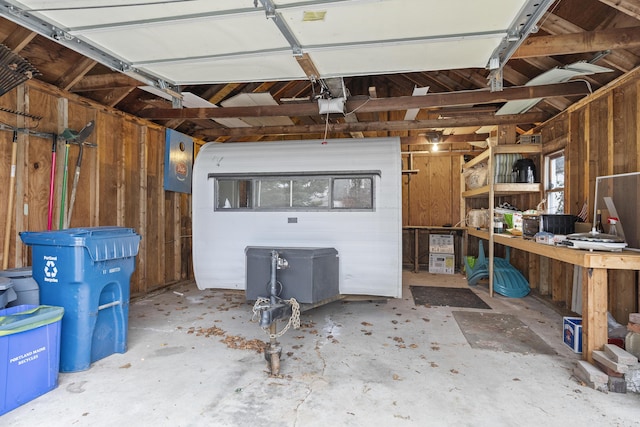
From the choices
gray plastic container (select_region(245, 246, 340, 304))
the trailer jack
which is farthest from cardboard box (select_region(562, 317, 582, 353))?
the trailer jack

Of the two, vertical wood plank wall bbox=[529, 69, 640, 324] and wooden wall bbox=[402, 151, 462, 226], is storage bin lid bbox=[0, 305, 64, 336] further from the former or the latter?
wooden wall bbox=[402, 151, 462, 226]

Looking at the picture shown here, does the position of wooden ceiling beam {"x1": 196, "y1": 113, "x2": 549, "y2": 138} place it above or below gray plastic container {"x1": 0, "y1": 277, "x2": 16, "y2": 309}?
above

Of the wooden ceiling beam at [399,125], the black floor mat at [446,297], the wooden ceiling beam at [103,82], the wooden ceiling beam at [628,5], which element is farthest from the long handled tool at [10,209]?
the wooden ceiling beam at [628,5]

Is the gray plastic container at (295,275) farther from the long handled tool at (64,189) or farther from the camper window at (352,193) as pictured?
the long handled tool at (64,189)

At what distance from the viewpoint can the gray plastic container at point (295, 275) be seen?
3.43 m

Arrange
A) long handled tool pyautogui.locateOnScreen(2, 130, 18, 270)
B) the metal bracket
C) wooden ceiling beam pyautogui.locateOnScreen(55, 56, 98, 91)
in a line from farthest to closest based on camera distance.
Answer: wooden ceiling beam pyautogui.locateOnScreen(55, 56, 98, 91) → long handled tool pyautogui.locateOnScreen(2, 130, 18, 270) → the metal bracket

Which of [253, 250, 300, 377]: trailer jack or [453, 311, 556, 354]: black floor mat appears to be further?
[453, 311, 556, 354]: black floor mat

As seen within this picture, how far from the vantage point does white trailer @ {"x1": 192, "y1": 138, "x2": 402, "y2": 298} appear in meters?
4.00

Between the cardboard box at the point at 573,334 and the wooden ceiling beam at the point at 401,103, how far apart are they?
8.74ft

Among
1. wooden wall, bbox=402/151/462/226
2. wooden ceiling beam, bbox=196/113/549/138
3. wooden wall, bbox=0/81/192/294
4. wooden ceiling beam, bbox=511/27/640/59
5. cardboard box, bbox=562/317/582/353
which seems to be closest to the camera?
wooden ceiling beam, bbox=511/27/640/59

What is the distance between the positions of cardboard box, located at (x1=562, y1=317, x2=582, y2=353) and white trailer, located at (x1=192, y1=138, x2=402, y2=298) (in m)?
1.75

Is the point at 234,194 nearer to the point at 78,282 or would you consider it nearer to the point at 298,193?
the point at 298,193

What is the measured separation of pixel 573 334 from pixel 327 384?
259 cm

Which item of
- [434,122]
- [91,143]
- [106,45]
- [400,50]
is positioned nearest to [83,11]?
[106,45]
